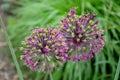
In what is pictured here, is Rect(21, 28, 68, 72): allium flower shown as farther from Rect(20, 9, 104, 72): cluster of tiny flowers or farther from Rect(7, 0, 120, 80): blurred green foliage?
Rect(7, 0, 120, 80): blurred green foliage

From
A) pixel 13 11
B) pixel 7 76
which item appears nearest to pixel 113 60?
pixel 7 76

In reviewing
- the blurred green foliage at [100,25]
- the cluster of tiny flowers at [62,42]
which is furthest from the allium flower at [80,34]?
the blurred green foliage at [100,25]

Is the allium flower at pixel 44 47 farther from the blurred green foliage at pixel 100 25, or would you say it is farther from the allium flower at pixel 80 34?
the blurred green foliage at pixel 100 25

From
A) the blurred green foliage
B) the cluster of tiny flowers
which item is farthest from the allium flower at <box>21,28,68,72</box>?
the blurred green foliage

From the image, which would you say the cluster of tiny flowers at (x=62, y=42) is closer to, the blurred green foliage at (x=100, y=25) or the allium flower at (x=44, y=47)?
the allium flower at (x=44, y=47)

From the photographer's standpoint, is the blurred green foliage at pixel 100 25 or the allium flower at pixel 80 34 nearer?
the allium flower at pixel 80 34

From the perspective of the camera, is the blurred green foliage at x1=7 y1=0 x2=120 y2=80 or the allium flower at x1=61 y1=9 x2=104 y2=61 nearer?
the allium flower at x1=61 y1=9 x2=104 y2=61

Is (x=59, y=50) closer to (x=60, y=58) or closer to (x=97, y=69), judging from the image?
(x=60, y=58)
